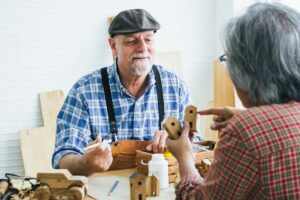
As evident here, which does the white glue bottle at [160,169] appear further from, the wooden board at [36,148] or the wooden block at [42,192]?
the wooden board at [36,148]

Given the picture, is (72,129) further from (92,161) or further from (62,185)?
(62,185)

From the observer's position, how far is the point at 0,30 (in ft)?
12.1

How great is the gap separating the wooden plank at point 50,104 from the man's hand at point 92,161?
1775 mm

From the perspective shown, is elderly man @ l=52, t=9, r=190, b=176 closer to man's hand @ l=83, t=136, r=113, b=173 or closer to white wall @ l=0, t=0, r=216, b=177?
man's hand @ l=83, t=136, r=113, b=173

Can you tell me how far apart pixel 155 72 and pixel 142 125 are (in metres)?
0.36

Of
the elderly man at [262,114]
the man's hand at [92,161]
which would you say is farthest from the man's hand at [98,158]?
the elderly man at [262,114]

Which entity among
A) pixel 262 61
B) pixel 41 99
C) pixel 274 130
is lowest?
pixel 41 99

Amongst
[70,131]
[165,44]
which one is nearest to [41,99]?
[165,44]

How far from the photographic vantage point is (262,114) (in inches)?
50.3

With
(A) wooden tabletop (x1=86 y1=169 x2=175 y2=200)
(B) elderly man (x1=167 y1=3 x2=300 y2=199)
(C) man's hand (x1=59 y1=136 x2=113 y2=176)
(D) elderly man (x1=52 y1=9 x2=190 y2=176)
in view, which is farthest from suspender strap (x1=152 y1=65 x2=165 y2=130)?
(B) elderly man (x1=167 y1=3 x2=300 y2=199)

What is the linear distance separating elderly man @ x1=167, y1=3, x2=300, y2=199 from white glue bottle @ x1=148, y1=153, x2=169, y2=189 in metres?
0.49

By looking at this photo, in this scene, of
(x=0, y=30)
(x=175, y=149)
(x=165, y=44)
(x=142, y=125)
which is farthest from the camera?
(x=165, y=44)

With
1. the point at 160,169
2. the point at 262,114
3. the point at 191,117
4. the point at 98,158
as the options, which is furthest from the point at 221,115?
the point at 98,158

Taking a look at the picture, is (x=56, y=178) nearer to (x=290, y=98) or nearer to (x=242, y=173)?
(x=242, y=173)
